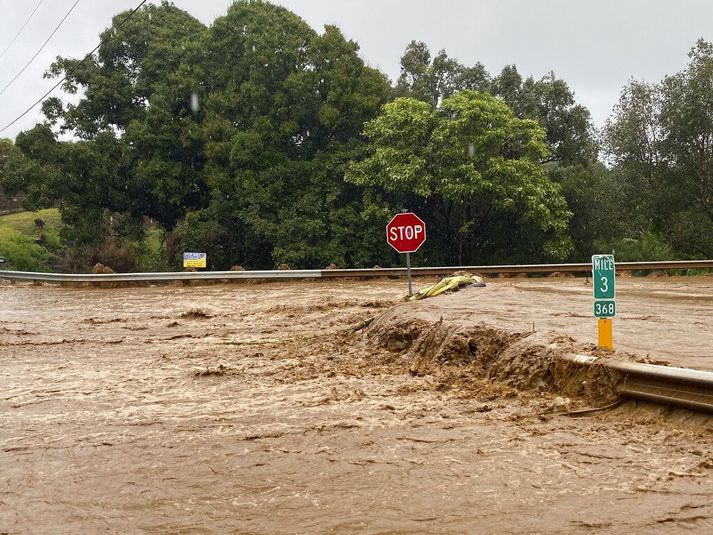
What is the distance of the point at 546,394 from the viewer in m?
6.17

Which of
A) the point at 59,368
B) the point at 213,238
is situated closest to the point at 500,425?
the point at 59,368

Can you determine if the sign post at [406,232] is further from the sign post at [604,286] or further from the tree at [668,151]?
the tree at [668,151]

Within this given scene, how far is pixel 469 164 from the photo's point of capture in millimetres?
31781

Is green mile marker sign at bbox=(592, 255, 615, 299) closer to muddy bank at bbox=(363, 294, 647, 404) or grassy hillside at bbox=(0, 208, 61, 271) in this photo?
muddy bank at bbox=(363, 294, 647, 404)

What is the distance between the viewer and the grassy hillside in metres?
48.9

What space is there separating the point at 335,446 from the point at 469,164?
2787cm

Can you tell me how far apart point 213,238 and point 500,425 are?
30429 mm

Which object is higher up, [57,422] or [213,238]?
[213,238]

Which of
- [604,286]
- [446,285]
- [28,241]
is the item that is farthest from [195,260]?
[28,241]

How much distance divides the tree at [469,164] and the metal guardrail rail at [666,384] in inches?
1016

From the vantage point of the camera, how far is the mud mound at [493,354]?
6.12 meters

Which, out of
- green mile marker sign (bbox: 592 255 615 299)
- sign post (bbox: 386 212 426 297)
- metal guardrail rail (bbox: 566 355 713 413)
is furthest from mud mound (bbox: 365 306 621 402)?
sign post (bbox: 386 212 426 297)

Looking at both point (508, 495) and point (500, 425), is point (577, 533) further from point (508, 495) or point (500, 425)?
point (500, 425)

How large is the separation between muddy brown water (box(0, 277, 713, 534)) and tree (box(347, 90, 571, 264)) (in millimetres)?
22225
